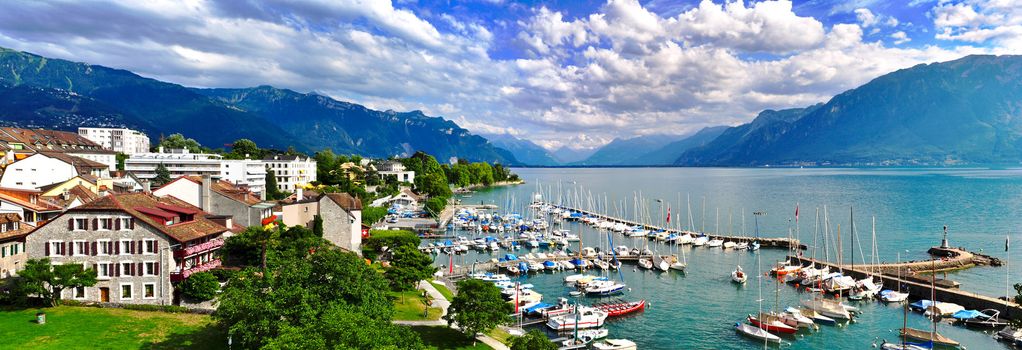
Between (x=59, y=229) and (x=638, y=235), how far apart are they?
91.8 meters

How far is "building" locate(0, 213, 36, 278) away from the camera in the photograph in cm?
3916

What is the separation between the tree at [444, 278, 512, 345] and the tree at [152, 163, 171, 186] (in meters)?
86.8

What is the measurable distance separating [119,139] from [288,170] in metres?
76.7

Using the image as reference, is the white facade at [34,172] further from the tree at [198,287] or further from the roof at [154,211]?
the tree at [198,287]

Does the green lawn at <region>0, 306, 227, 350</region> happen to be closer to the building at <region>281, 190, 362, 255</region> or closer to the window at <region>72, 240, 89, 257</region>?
the window at <region>72, 240, 89, 257</region>

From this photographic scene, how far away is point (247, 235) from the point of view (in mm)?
46344

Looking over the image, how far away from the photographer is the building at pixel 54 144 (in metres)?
94.3

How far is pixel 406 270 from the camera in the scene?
48.3m

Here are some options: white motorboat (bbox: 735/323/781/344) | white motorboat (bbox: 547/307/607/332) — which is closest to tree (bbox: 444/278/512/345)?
white motorboat (bbox: 547/307/607/332)

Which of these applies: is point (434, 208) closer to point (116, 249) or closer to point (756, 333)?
point (116, 249)

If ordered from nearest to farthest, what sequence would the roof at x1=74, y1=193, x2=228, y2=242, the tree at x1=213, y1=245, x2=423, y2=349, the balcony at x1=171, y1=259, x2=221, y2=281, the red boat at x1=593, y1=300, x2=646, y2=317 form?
the tree at x1=213, y1=245, x2=423, y2=349, the roof at x1=74, y1=193, x2=228, y2=242, the balcony at x1=171, y1=259, x2=221, y2=281, the red boat at x1=593, y1=300, x2=646, y2=317

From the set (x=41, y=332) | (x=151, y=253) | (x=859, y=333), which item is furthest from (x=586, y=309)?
(x=41, y=332)

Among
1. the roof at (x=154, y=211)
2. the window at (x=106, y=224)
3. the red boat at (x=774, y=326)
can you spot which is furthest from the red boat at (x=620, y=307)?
the window at (x=106, y=224)

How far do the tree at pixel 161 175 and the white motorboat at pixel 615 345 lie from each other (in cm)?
9256
